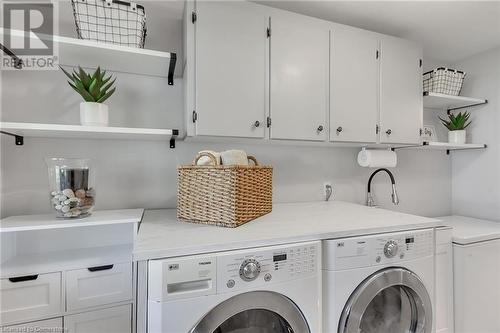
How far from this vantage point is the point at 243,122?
1419 millimetres

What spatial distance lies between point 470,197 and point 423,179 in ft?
1.48

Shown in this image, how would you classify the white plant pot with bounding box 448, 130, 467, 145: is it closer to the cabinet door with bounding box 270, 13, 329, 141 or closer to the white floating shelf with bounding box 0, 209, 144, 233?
the cabinet door with bounding box 270, 13, 329, 141

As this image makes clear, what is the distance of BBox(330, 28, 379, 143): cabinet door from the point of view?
1622 millimetres

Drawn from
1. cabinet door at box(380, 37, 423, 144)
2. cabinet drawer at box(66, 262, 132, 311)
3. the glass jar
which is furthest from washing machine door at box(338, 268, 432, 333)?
the glass jar

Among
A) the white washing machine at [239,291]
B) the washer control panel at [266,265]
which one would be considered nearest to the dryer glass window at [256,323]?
the white washing machine at [239,291]

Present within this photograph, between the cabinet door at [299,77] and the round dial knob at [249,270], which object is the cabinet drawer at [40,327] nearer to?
the round dial knob at [249,270]

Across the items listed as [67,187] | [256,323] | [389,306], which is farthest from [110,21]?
[389,306]

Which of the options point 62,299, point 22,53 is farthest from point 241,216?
point 22,53

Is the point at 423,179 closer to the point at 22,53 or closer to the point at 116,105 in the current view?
the point at 116,105

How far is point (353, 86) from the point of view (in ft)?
5.48

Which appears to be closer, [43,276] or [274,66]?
[43,276]

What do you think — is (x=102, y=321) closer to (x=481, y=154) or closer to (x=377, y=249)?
(x=377, y=249)

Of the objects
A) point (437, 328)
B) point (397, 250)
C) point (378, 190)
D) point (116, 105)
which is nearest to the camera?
point (397, 250)

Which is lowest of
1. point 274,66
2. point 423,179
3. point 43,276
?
point 43,276
